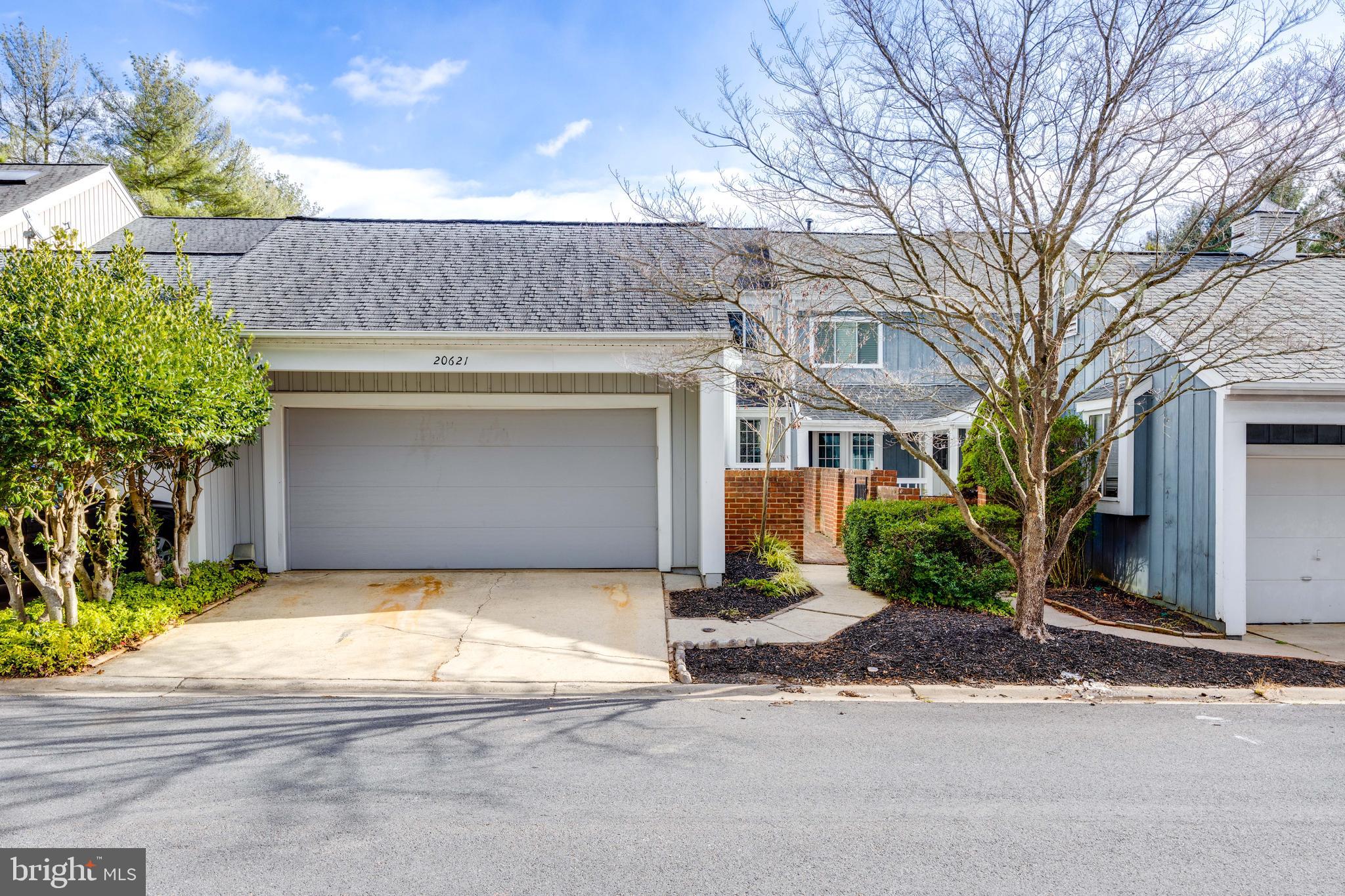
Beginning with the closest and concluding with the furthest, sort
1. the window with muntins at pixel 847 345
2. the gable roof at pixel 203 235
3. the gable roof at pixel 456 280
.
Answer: the gable roof at pixel 456 280 → the window with muntins at pixel 847 345 → the gable roof at pixel 203 235

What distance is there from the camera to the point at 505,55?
1023 centimetres

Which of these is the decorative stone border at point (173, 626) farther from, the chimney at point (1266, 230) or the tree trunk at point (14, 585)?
the chimney at point (1266, 230)

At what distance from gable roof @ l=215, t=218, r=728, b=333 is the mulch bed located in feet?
9.66

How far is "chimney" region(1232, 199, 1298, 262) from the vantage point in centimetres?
546

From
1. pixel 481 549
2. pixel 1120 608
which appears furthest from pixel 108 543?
pixel 1120 608

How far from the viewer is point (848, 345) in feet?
50.2

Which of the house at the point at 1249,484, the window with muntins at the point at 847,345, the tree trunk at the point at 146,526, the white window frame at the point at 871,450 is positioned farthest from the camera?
the white window frame at the point at 871,450

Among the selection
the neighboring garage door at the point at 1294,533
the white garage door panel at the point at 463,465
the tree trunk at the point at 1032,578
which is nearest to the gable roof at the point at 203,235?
the white garage door panel at the point at 463,465

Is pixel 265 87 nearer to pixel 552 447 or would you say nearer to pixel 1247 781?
pixel 552 447

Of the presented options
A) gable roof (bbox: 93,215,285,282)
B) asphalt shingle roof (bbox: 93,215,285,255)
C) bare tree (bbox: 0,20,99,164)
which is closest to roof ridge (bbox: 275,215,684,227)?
gable roof (bbox: 93,215,285,282)

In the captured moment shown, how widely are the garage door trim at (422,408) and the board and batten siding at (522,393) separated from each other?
6cm

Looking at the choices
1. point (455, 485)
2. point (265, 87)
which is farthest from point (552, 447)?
point (265, 87)

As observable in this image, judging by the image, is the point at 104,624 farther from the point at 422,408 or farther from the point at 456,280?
the point at 456,280

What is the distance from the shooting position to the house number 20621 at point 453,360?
27.6 feet
